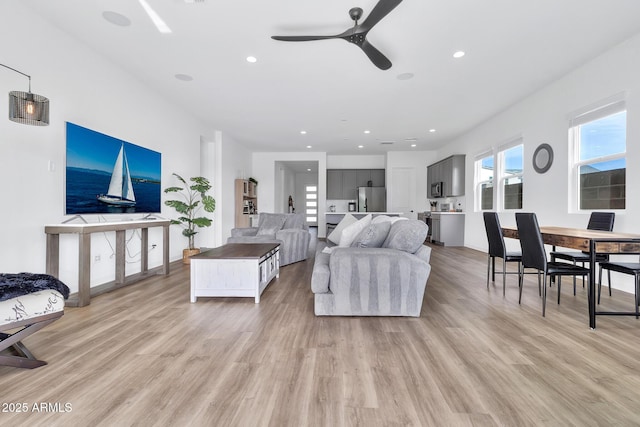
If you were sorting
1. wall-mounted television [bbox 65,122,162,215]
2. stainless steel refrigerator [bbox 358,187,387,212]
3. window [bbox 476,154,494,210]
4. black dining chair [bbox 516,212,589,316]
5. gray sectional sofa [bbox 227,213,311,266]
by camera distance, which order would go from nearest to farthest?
black dining chair [bbox 516,212,589,316]
wall-mounted television [bbox 65,122,162,215]
gray sectional sofa [bbox 227,213,311,266]
window [bbox 476,154,494,210]
stainless steel refrigerator [bbox 358,187,387,212]

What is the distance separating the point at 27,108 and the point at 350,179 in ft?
28.1

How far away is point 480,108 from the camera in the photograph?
5395 mm

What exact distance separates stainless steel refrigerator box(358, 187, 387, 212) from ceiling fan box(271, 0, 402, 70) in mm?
6783

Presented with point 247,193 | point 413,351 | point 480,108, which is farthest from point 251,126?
point 413,351

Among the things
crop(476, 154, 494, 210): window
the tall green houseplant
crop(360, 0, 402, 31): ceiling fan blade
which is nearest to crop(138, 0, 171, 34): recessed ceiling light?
crop(360, 0, 402, 31): ceiling fan blade

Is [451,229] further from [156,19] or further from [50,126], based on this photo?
[50,126]

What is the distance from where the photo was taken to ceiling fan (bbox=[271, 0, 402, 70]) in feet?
7.25

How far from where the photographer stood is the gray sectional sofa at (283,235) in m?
4.86

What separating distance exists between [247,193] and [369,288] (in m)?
6.33

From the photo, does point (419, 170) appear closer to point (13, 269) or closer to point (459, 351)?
point (459, 351)

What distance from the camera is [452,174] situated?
7.45 metres

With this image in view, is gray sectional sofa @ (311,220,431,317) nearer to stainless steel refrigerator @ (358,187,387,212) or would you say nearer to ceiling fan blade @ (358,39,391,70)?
ceiling fan blade @ (358,39,391,70)

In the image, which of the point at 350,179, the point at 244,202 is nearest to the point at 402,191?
the point at 350,179

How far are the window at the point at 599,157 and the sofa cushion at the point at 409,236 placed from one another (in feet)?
8.90
